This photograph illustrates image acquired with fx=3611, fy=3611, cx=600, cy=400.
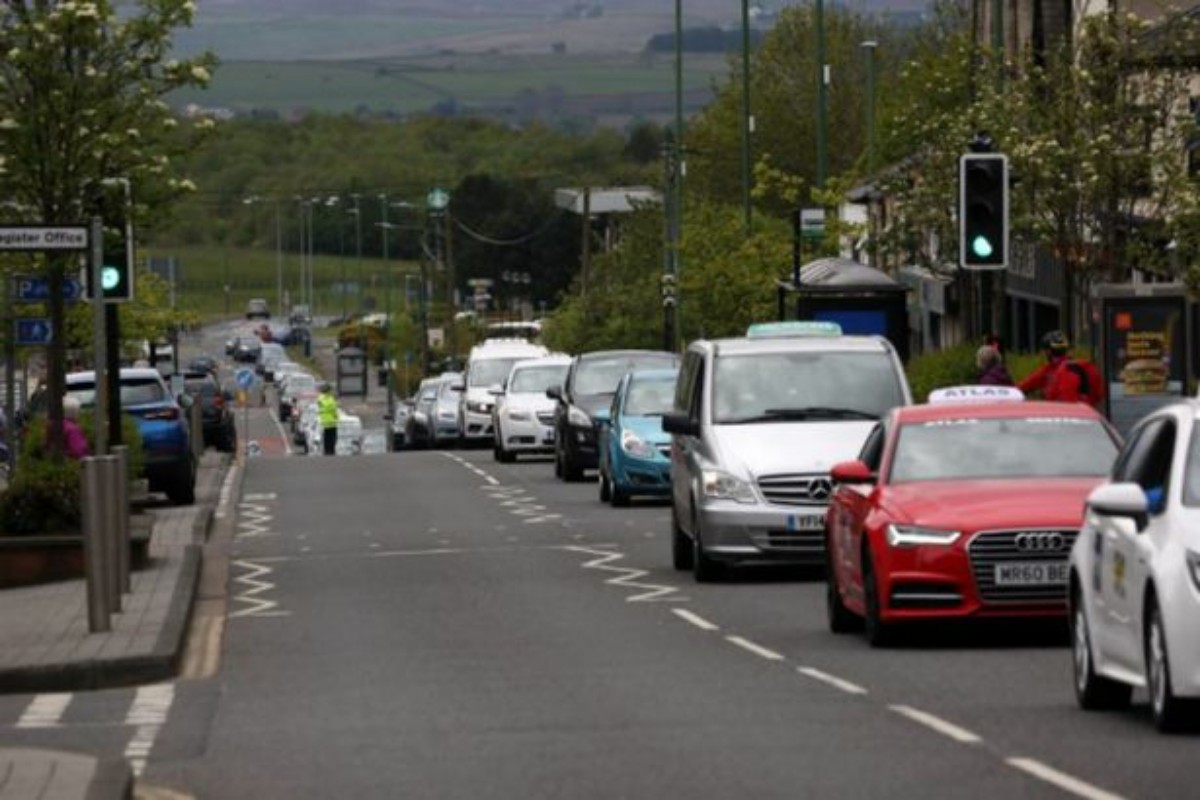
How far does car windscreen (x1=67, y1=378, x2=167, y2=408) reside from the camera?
42250mm

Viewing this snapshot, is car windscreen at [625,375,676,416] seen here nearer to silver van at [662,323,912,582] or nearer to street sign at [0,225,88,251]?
silver van at [662,323,912,582]

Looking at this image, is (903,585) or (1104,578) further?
(903,585)

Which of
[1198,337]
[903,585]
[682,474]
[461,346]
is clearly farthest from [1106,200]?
[461,346]

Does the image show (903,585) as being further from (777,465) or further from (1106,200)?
(1106,200)

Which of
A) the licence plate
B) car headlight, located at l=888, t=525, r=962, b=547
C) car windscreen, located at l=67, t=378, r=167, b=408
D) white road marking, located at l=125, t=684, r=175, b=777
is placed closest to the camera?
white road marking, located at l=125, t=684, r=175, b=777

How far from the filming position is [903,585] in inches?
821

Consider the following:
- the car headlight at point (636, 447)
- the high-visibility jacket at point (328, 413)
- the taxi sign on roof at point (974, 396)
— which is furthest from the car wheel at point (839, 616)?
the high-visibility jacket at point (328, 413)

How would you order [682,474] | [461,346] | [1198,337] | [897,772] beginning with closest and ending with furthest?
[897,772] < [682,474] < [1198,337] < [461,346]

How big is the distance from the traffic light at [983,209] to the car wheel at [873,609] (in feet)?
30.0

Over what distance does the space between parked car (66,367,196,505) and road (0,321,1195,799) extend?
9590mm

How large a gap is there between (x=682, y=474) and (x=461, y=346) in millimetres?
119609

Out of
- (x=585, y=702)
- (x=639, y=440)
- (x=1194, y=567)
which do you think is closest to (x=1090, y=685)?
(x=1194, y=567)

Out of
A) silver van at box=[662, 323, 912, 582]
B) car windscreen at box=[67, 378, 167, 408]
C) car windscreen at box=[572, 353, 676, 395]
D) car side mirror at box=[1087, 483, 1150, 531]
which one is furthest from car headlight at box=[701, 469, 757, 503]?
car windscreen at box=[572, 353, 676, 395]

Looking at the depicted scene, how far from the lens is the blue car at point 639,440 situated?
1556 inches
